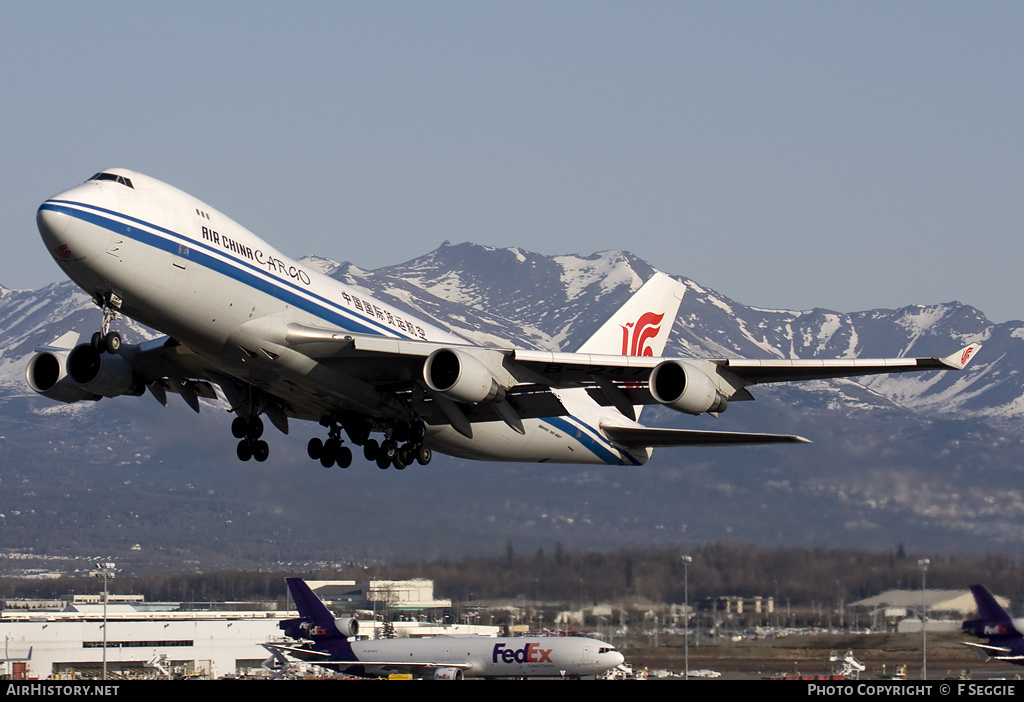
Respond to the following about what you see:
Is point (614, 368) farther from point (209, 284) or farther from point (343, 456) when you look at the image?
point (209, 284)

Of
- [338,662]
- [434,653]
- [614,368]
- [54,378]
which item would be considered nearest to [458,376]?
[614,368]

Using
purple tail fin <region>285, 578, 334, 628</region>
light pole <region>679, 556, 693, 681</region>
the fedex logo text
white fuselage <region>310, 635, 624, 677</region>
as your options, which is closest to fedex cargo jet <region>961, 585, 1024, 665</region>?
light pole <region>679, 556, 693, 681</region>

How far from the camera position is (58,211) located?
75.7 feet

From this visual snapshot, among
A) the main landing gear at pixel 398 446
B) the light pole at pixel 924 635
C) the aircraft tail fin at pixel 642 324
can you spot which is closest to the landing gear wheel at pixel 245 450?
→ the main landing gear at pixel 398 446

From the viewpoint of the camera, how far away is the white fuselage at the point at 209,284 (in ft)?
76.7

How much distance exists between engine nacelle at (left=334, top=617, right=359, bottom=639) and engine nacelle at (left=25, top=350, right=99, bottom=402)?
58.7 ft

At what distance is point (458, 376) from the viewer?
2634 centimetres

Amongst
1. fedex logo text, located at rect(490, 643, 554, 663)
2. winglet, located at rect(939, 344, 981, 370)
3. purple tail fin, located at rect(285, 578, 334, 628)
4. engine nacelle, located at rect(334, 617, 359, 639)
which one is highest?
winglet, located at rect(939, 344, 981, 370)

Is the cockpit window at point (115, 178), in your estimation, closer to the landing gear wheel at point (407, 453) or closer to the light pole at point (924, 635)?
the landing gear wheel at point (407, 453)

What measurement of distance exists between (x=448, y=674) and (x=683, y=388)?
19.4m

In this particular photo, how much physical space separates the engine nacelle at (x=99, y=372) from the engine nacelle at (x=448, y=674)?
54.3 ft

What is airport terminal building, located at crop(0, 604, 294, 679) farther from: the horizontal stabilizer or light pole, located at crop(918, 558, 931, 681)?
light pole, located at crop(918, 558, 931, 681)

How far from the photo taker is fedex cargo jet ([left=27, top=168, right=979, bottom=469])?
23922mm

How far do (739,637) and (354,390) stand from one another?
14.9m
